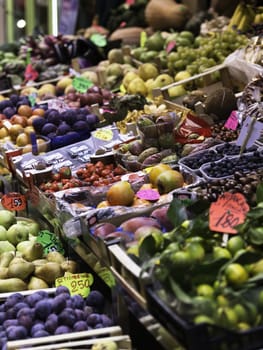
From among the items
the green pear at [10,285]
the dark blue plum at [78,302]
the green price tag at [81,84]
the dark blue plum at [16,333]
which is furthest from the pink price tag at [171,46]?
the dark blue plum at [16,333]

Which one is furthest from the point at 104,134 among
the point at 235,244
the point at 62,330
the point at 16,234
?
the point at 235,244

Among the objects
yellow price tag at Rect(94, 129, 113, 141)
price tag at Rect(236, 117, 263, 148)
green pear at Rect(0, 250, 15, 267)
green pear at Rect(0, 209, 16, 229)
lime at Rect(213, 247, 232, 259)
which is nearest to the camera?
lime at Rect(213, 247, 232, 259)

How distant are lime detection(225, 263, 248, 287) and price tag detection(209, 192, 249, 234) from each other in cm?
26

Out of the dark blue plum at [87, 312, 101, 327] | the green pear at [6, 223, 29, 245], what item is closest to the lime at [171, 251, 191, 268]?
the dark blue plum at [87, 312, 101, 327]

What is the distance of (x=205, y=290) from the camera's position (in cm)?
207

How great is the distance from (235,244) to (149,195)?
743 mm

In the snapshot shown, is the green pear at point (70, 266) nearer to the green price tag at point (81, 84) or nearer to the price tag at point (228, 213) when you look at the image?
the price tag at point (228, 213)

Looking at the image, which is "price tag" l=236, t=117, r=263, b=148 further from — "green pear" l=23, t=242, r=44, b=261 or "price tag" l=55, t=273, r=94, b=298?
"green pear" l=23, t=242, r=44, b=261

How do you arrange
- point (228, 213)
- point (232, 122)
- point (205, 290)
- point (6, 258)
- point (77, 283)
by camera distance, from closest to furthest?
point (205, 290) → point (228, 213) → point (77, 283) → point (6, 258) → point (232, 122)

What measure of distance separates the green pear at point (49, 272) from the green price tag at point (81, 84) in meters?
2.18

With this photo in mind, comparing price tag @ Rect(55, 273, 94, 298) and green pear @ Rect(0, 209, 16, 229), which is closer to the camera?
price tag @ Rect(55, 273, 94, 298)

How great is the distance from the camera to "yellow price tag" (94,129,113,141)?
3854 millimetres

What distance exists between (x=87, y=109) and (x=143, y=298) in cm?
237

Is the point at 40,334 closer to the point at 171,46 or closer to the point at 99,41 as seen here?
the point at 171,46
